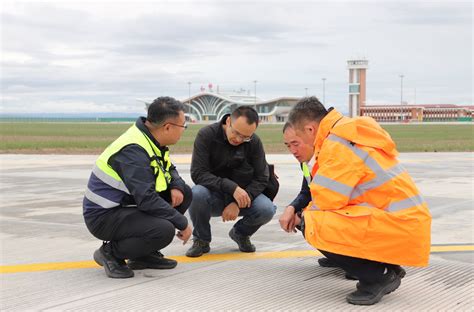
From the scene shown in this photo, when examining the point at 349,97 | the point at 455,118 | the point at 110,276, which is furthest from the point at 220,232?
the point at 455,118

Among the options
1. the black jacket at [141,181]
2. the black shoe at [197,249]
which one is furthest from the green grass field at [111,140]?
the black jacket at [141,181]

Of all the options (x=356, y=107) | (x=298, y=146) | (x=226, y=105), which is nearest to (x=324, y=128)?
(x=298, y=146)

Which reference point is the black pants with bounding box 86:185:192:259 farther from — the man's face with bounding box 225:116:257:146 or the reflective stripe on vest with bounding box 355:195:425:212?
the reflective stripe on vest with bounding box 355:195:425:212

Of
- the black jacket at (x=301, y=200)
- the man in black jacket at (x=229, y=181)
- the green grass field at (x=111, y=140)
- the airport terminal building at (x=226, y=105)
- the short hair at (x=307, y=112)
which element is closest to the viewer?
the short hair at (x=307, y=112)

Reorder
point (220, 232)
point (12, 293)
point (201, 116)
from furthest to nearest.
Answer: point (201, 116)
point (220, 232)
point (12, 293)

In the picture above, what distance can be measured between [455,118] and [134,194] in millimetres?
146920

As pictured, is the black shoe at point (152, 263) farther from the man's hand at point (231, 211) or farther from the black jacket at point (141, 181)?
the man's hand at point (231, 211)

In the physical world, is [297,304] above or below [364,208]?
below

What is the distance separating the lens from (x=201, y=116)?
160m

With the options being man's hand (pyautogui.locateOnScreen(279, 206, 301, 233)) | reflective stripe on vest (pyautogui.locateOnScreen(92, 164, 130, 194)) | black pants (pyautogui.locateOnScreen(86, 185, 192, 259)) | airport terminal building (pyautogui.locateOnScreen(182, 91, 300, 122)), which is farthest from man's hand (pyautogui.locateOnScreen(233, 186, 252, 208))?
airport terminal building (pyautogui.locateOnScreen(182, 91, 300, 122))

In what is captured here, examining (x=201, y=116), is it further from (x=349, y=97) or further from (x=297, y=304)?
(x=297, y=304)

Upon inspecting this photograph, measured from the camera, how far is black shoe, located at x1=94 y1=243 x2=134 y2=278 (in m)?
4.80

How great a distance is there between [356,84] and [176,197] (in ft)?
442

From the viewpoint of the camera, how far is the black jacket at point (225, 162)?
18.5ft
